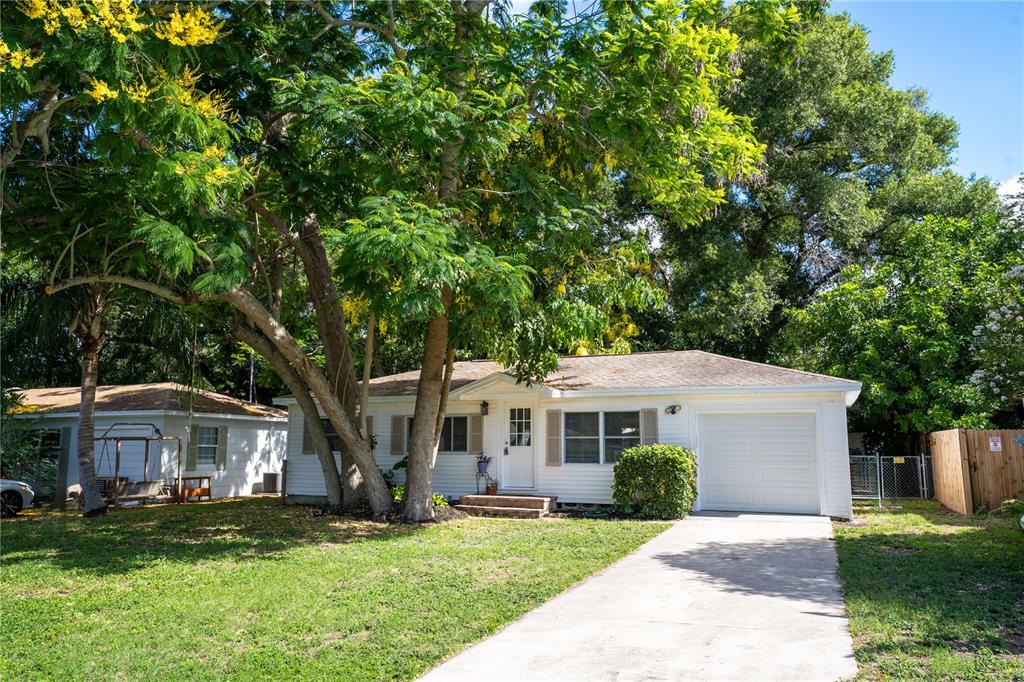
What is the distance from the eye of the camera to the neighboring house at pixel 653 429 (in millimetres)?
14391

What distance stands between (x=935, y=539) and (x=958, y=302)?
36.5 feet

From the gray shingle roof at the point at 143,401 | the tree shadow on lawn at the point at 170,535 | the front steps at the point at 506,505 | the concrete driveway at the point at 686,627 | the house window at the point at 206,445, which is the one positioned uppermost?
the gray shingle roof at the point at 143,401

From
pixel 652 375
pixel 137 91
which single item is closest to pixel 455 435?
pixel 652 375

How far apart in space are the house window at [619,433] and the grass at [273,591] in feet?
7.97

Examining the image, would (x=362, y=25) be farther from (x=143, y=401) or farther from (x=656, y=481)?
(x=143, y=401)

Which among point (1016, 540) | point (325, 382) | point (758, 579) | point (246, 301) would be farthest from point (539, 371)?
point (1016, 540)

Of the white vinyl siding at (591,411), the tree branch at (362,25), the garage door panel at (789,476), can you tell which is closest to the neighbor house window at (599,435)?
the white vinyl siding at (591,411)

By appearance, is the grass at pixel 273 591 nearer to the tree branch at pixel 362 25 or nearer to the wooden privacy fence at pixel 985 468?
the wooden privacy fence at pixel 985 468

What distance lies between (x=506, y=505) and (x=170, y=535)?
6.38 meters

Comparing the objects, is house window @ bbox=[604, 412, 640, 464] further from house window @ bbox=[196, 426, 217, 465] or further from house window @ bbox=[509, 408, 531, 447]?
house window @ bbox=[196, 426, 217, 465]

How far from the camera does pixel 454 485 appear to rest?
16.8 metres

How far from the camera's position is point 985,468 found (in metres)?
14.5

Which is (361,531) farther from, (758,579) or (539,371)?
(758,579)

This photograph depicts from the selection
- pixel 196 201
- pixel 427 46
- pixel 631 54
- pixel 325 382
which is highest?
pixel 427 46
